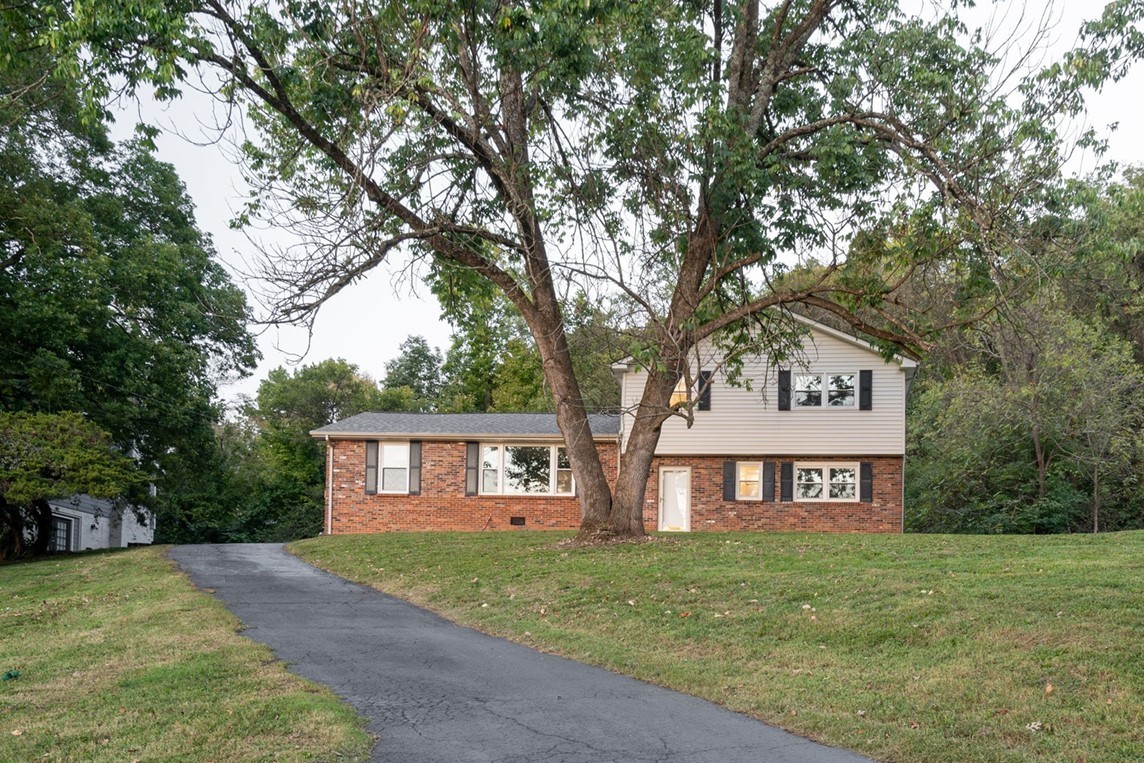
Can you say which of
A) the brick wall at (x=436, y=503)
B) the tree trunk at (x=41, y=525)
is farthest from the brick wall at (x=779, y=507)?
the tree trunk at (x=41, y=525)

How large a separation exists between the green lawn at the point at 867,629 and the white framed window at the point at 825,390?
9.66 metres

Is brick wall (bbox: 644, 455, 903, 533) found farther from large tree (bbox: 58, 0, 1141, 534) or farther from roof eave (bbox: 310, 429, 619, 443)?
large tree (bbox: 58, 0, 1141, 534)

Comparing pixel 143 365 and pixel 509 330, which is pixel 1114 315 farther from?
pixel 143 365

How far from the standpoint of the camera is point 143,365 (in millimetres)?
25266

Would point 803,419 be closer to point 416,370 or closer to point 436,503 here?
point 436,503

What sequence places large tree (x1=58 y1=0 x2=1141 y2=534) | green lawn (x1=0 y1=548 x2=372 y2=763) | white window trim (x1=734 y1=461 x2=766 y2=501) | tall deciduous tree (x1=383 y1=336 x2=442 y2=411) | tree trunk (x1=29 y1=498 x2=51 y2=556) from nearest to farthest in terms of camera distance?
green lawn (x1=0 y1=548 x2=372 y2=763) < large tree (x1=58 y1=0 x2=1141 y2=534) < tree trunk (x1=29 y1=498 x2=51 y2=556) < white window trim (x1=734 y1=461 x2=766 y2=501) < tall deciduous tree (x1=383 y1=336 x2=442 y2=411)

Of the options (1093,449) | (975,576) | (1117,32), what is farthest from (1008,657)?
(1093,449)

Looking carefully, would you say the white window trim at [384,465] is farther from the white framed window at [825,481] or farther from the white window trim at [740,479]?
the white framed window at [825,481]

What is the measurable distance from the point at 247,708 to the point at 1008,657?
575 cm

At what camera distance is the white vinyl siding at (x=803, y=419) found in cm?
2631

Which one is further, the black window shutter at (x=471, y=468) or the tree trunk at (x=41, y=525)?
the black window shutter at (x=471, y=468)

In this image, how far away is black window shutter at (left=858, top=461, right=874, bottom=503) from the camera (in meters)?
26.3

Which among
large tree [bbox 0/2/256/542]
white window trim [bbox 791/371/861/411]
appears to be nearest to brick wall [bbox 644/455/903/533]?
white window trim [bbox 791/371/861/411]

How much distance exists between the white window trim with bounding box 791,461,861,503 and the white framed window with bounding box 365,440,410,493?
10264 mm
